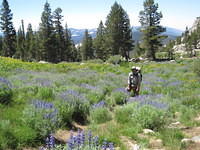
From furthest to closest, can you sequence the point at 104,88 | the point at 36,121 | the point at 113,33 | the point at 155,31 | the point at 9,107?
the point at 113,33 → the point at 155,31 → the point at 104,88 → the point at 9,107 → the point at 36,121

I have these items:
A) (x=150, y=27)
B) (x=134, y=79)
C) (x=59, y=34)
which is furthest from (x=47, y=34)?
(x=134, y=79)

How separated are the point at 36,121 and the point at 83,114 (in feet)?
8.80

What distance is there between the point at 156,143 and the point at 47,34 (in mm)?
51413

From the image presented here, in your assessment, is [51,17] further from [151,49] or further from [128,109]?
[128,109]

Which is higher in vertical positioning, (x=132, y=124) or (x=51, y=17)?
(x=51, y=17)

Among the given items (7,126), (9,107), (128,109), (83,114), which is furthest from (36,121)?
(128,109)

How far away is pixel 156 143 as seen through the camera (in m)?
6.64

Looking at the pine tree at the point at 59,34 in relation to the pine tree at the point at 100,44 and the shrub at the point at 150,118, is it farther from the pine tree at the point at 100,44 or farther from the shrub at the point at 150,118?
the shrub at the point at 150,118

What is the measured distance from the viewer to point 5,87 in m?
8.41

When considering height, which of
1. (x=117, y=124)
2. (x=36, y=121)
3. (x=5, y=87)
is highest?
(x=5, y=87)

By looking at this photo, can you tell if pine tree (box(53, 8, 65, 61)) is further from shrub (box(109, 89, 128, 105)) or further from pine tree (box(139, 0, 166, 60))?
shrub (box(109, 89, 128, 105))

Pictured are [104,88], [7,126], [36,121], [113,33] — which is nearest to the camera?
[7,126]

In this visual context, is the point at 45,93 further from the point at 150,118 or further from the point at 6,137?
the point at 6,137

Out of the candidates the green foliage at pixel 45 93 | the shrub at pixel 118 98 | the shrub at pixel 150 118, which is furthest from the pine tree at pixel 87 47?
the shrub at pixel 150 118
